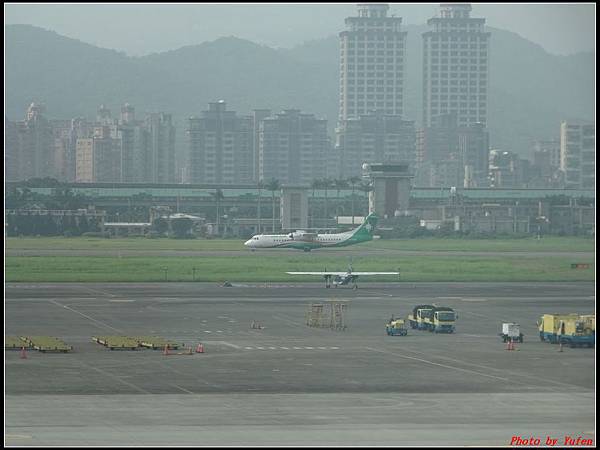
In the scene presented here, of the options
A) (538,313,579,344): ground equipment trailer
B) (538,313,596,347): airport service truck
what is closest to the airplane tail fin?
(538,313,579,344): ground equipment trailer

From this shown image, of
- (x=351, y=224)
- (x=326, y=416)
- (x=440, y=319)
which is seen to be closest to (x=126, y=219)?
(x=351, y=224)

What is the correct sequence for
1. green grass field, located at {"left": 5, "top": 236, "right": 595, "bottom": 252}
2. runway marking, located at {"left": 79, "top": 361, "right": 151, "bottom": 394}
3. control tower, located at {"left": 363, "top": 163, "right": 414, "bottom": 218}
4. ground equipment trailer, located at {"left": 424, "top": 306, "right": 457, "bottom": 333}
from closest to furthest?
runway marking, located at {"left": 79, "top": 361, "right": 151, "bottom": 394} < ground equipment trailer, located at {"left": 424, "top": 306, "right": 457, "bottom": 333} < green grass field, located at {"left": 5, "top": 236, "right": 595, "bottom": 252} < control tower, located at {"left": 363, "top": 163, "right": 414, "bottom": 218}

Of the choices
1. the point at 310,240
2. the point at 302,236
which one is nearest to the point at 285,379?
the point at 302,236

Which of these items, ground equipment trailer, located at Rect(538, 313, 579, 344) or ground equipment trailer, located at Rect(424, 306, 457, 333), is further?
ground equipment trailer, located at Rect(424, 306, 457, 333)

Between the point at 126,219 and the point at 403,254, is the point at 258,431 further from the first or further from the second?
the point at 126,219

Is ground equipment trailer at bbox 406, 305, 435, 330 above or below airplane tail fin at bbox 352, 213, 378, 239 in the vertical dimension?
below

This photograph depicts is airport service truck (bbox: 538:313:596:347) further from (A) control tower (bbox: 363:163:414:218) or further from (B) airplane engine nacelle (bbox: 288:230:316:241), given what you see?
(A) control tower (bbox: 363:163:414:218)

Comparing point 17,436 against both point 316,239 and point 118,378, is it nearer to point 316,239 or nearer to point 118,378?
point 118,378
